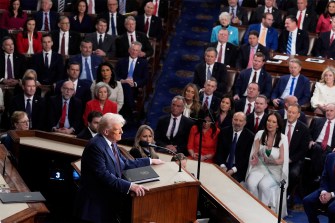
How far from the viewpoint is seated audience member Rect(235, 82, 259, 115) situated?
28.2ft

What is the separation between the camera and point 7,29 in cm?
1026

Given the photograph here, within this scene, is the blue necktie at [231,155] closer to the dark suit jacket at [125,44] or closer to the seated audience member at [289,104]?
the seated audience member at [289,104]

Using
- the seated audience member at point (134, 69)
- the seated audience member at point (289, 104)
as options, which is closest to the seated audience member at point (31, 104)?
the seated audience member at point (134, 69)

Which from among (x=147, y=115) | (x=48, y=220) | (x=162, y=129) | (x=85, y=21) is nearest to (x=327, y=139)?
(x=162, y=129)

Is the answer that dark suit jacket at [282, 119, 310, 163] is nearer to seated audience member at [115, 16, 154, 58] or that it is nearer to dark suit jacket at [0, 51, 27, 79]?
seated audience member at [115, 16, 154, 58]

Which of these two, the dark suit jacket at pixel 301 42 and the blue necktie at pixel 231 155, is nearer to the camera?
the blue necktie at pixel 231 155

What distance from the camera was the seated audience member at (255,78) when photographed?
915 centimetres

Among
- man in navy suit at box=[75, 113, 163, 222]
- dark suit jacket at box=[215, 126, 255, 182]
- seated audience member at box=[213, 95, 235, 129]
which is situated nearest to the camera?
man in navy suit at box=[75, 113, 163, 222]

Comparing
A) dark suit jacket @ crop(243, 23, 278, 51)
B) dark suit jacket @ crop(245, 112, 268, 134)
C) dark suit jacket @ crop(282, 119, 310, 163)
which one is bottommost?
dark suit jacket @ crop(282, 119, 310, 163)

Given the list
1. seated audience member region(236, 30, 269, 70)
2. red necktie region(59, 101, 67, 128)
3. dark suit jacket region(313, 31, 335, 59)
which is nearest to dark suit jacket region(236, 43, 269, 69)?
seated audience member region(236, 30, 269, 70)

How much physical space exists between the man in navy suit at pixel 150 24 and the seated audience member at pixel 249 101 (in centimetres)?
225

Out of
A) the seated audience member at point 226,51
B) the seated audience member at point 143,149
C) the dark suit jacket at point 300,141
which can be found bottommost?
the dark suit jacket at point 300,141

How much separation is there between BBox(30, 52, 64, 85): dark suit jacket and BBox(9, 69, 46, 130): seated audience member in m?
0.87

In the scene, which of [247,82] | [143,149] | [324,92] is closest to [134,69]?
[247,82]
